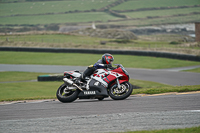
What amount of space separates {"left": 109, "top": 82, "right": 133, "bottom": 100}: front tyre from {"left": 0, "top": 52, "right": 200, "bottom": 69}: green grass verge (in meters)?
26.3

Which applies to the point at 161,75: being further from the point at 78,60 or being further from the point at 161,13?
the point at 161,13

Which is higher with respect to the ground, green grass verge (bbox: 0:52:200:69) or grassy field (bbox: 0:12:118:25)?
grassy field (bbox: 0:12:118:25)

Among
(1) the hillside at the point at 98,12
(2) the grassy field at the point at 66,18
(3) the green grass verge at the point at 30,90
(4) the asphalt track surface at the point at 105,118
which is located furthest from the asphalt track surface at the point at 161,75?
(2) the grassy field at the point at 66,18

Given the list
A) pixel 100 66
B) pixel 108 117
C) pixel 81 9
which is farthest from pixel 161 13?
pixel 108 117

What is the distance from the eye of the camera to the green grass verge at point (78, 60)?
1576 inches

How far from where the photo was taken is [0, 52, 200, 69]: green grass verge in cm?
4003

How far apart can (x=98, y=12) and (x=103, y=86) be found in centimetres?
12889

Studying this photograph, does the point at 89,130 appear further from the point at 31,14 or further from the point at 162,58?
the point at 31,14

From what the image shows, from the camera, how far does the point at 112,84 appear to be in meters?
12.4

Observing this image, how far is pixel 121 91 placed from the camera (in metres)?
12.3

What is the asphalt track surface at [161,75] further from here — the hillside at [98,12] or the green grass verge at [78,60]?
the hillside at [98,12]

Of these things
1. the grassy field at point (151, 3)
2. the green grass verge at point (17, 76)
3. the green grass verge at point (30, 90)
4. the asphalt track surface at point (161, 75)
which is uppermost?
the grassy field at point (151, 3)

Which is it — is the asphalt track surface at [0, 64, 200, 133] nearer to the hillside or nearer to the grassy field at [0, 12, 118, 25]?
the hillside

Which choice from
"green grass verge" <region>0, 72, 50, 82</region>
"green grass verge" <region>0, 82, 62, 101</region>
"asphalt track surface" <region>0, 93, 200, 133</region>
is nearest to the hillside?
"green grass verge" <region>0, 72, 50, 82</region>
